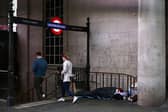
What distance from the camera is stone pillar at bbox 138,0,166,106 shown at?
39.3ft

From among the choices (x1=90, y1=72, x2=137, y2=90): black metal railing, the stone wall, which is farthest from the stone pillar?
the stone wall

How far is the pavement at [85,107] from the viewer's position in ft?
37.3

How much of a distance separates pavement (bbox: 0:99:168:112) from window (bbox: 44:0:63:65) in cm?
621

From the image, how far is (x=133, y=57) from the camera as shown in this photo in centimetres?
1477

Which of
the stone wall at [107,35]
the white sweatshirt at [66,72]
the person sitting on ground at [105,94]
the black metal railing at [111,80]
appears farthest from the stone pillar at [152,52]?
the white sweatshirt at [66,72]

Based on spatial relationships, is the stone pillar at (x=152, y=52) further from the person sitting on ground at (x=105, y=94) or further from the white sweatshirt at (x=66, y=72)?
the white sweatshirt at (x=66, y=72)

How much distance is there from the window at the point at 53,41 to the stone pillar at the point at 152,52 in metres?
7.29

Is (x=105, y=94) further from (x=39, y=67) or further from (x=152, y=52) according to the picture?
(x=39, y=67)

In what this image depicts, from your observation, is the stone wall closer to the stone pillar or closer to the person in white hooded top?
the stone pillar

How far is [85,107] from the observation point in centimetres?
1178

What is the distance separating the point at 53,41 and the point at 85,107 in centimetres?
791

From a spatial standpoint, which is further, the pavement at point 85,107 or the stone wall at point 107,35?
the stone wall at point 107,35

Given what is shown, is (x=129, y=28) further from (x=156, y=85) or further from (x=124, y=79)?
(x=156, y=85)

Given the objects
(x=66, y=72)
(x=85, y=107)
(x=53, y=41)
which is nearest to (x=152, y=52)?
(x=85, y=107)
